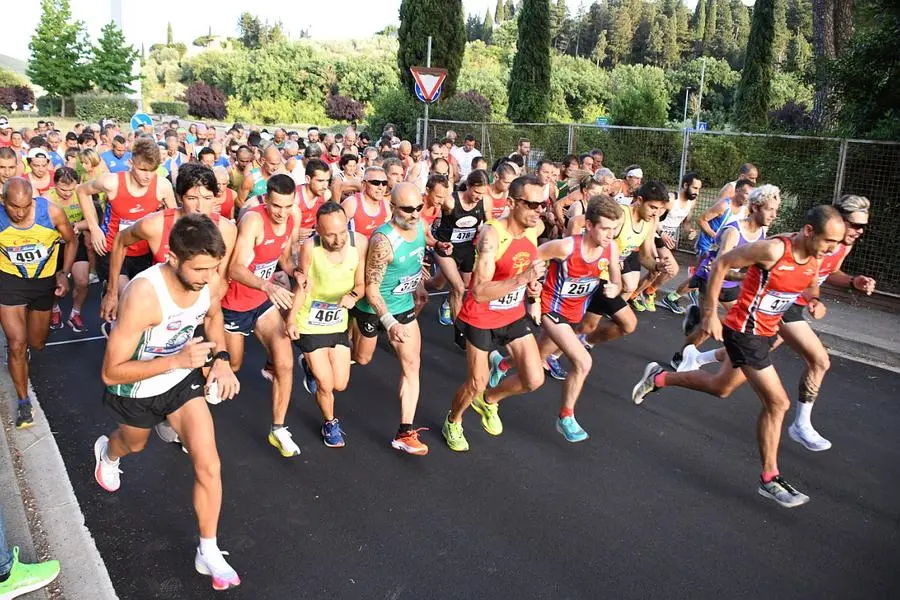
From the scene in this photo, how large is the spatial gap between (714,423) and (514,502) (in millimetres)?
2108

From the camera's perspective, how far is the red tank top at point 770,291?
15.2 ft

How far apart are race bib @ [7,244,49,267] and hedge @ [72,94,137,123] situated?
37.3 meters

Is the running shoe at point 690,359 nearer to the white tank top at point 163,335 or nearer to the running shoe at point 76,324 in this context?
the white tank top at point 163,335

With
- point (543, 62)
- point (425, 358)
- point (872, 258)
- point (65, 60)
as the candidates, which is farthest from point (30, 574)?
point (65, 60)

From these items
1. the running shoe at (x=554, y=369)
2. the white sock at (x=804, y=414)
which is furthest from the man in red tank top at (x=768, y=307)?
the running shoe at (x=554, y=369)

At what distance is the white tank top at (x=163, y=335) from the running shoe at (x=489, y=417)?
94.2 inches

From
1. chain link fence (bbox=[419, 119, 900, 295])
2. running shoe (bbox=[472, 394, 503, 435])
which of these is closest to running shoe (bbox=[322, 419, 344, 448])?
running shoe (bbox=[472, 394, 503, 435])

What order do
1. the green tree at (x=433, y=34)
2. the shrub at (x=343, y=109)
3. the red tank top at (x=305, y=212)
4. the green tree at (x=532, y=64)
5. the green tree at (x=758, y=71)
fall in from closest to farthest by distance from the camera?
the red tank top at (x=305, y=212)
the green tree at (x=433, y=34)
the green tree at (x=532, y=64)
the green tree at (x=758, y=71)
the shrub at (x=343, y=109)

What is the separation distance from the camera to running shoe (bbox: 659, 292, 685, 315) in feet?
30.5

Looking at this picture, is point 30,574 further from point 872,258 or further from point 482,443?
point 872,258

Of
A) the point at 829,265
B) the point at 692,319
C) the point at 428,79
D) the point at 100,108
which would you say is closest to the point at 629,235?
the point at 692,319

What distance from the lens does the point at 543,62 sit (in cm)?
2517

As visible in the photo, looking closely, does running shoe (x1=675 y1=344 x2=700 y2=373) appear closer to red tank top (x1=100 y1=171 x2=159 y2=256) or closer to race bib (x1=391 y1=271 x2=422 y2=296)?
race bib (x1=391 y1=271 x2=422 y2=296)

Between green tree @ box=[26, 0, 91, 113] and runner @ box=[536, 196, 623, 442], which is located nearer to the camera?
runner @ box=[536, 196, 623, 442]
